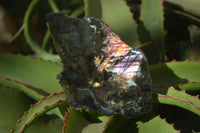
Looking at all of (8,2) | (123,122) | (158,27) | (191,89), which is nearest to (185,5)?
(158,27)

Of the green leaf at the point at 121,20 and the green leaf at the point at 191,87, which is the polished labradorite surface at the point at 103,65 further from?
the green leaf at the point at 121,20

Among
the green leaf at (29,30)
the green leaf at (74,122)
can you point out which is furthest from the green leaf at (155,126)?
the green leaf at (29,30)

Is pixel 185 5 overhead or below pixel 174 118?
overhead

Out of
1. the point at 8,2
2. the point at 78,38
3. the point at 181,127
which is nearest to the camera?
the point at 78,38

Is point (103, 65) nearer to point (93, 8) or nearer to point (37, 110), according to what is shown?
point (37, 110)

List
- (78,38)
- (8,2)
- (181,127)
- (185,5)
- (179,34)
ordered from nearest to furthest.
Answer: (78,38) → (181,127) → (185,5) → (179,34) → (8,2)

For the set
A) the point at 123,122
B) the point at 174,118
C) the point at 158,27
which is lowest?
the point at 174,118

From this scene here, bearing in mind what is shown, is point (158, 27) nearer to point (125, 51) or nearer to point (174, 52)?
point (174, 52)
